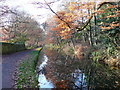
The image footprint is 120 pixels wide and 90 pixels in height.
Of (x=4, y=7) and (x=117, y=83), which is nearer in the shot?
(x=117, y=83)

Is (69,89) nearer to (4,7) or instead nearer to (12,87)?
(12,87)

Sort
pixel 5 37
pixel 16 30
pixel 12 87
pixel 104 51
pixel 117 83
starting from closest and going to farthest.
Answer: pixel 12 87 < pixel 117 83 < pixel 104 51 < pixel 5 37 < pixel 16 30

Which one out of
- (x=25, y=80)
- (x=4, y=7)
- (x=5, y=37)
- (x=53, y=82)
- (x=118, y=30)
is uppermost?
(x=4, y=7)

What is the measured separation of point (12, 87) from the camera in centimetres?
404

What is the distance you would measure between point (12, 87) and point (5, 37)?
1846 centimetres

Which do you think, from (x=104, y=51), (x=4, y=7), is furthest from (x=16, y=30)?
(x=104, y=51)

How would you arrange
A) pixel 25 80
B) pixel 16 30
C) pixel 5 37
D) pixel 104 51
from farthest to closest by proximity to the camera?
pixel 16 30 < pixel 5 37 < pixel 104 51 < pixel 25 80

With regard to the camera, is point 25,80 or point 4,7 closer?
point 25,80

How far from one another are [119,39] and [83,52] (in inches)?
188

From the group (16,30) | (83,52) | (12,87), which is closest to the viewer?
(12,87)

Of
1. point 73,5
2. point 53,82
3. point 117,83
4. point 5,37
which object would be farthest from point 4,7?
point 117,83

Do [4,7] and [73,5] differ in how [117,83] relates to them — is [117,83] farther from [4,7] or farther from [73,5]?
[4,7]

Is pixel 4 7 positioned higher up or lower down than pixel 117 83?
higher up

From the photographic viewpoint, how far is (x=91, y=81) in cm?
575
